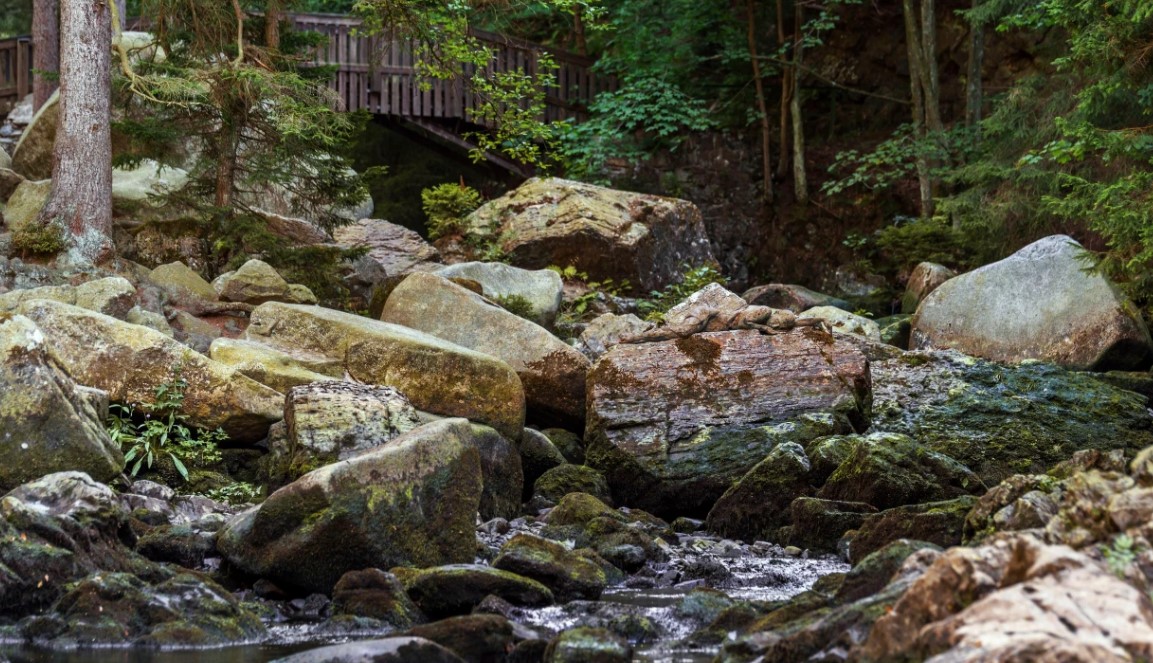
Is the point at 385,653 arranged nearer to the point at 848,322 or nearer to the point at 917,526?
the point at 917,526

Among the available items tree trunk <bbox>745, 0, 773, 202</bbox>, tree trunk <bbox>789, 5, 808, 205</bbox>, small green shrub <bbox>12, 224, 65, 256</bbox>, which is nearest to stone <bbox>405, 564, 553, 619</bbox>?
small green shrub <bbox>12, 224, 65, 256</bbox>

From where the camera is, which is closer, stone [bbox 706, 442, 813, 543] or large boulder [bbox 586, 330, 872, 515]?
stone [bbox 706, 442, 813, 543]

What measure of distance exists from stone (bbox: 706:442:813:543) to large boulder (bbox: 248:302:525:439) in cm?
200

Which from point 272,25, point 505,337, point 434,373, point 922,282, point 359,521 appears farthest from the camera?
point 922,282

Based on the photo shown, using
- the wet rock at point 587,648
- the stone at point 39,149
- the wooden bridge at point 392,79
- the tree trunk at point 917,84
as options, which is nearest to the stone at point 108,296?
the stone at point 39,149

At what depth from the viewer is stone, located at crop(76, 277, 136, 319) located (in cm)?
1037

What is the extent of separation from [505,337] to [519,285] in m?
2.93

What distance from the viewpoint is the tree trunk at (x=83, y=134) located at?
1227 cm

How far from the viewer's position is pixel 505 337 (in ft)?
36.8

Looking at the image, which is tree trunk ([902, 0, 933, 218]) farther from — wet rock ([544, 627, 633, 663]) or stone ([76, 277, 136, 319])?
wet rock ([544, 627, 633, 663])

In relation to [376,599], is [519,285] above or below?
above

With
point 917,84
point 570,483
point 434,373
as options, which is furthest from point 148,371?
point 917,84

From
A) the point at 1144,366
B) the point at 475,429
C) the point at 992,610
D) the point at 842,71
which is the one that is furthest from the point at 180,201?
the point at 842,71

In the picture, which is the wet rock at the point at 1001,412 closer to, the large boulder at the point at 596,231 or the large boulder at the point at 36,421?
the large boulder at the point at 596,231
